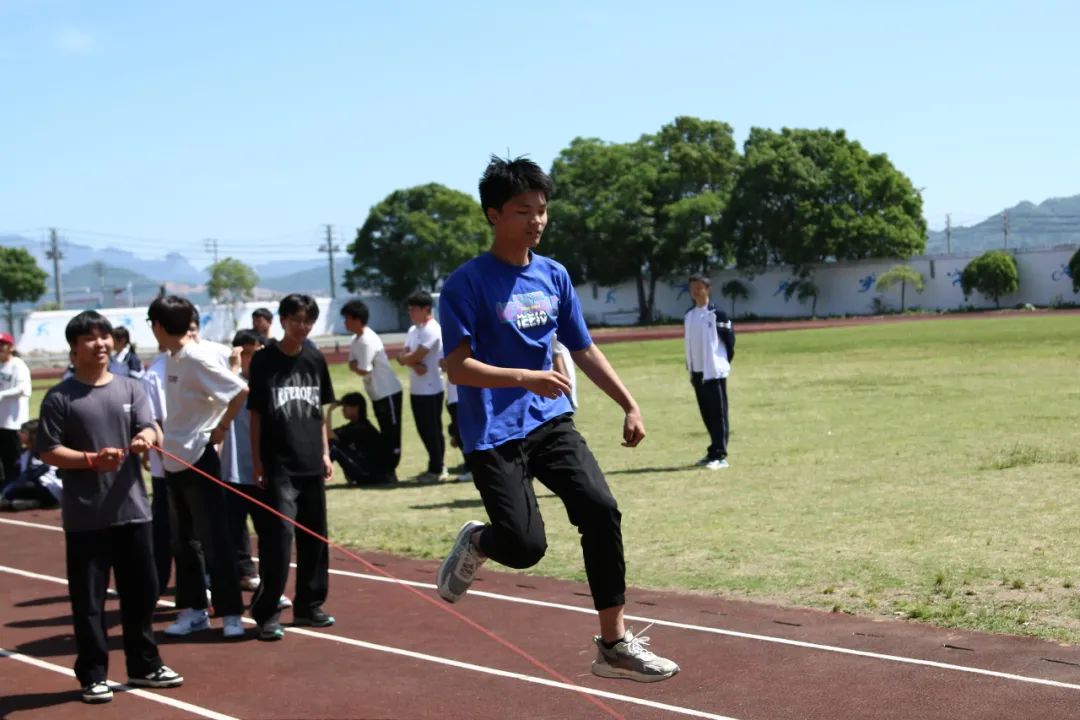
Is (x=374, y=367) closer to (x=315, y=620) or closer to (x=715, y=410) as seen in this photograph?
(x=715, y=410)

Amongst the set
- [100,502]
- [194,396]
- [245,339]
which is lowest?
[100,502]

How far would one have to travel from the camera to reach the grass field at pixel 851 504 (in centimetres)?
758

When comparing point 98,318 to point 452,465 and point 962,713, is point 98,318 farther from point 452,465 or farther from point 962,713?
point 452,465

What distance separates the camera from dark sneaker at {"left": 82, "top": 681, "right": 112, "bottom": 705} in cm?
617

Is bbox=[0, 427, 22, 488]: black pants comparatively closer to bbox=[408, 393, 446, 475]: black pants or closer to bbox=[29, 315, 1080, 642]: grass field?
bbox=[29, 315, 1080, 642]: grass field

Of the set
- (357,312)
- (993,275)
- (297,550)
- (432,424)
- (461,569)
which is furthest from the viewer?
(993,275)

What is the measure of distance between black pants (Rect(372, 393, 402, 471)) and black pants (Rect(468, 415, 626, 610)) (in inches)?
344

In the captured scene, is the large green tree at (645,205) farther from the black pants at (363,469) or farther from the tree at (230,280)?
the black pants at (363,469)

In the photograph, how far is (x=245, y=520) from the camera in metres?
8.77

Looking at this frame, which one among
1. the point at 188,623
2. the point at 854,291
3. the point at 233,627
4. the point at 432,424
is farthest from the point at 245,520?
the point at 854,291

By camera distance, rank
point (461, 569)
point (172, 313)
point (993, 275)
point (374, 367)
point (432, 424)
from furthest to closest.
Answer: point (993, 275) → point (432, 424) → point (374, 367) → point (172, 313) → point (461, 569)

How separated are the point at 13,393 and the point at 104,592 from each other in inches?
323

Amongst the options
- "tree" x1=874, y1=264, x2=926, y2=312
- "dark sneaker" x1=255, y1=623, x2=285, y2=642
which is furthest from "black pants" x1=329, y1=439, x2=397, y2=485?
"tree" x1=874, y1=264, x2=926, y2=312

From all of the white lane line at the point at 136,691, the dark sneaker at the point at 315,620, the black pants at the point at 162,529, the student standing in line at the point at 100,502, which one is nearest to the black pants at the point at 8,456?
the black pants at the point at 162,529
